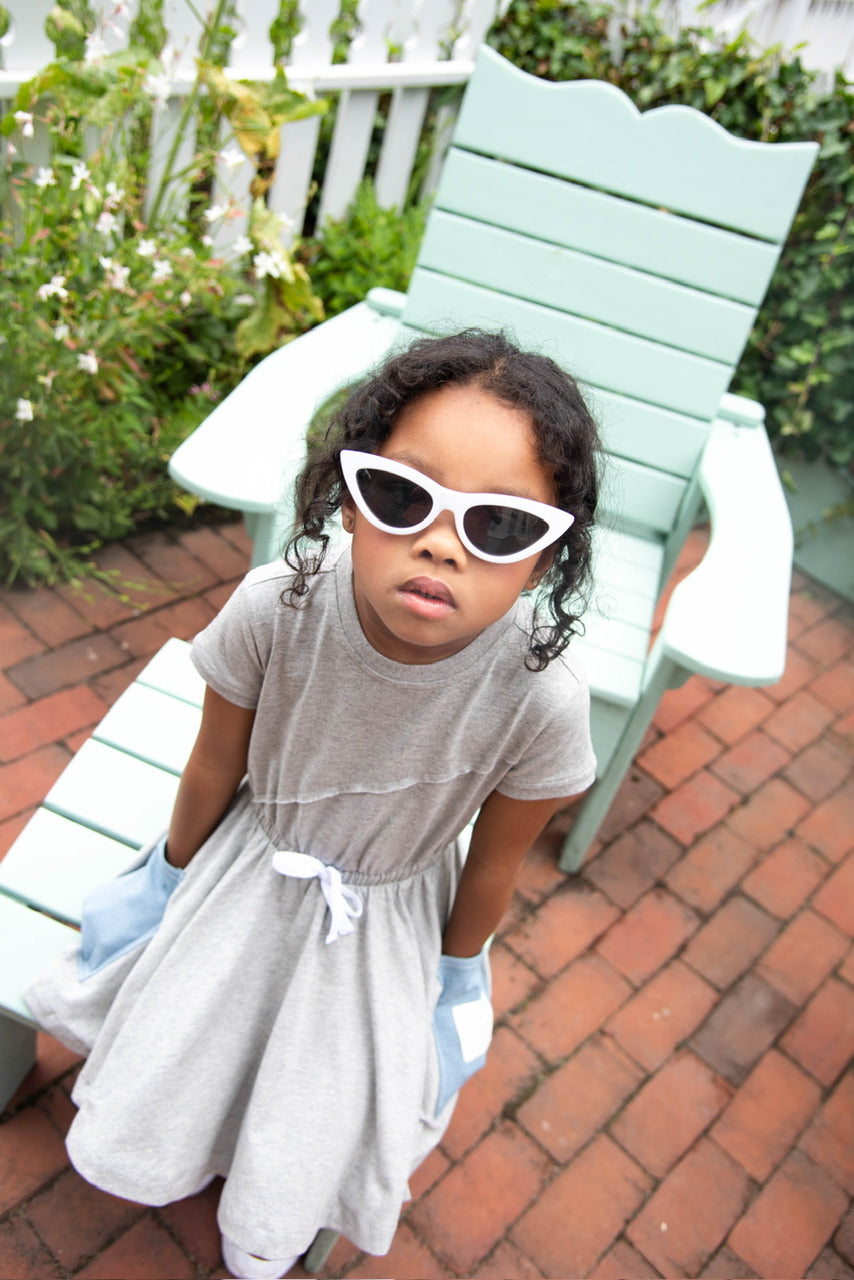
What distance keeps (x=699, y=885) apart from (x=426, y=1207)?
43.7 inches

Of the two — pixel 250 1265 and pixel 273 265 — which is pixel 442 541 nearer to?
pixel 250 1265

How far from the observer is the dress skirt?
1.36 metres

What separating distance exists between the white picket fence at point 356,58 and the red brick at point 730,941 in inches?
89.7

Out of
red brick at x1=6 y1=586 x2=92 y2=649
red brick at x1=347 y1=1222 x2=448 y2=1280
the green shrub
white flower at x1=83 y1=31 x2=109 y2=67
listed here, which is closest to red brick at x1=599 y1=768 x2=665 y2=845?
red brick at x1=347 y1=1222 x2=448 y2=1280

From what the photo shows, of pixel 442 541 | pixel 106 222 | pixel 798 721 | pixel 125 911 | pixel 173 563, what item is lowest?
pixel 798 721

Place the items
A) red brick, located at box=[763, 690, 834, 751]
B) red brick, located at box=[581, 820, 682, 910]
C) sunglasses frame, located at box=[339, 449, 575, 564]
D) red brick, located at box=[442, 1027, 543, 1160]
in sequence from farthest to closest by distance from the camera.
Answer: red brick, located at box=[763, 690, 834, 751]
red brick, located at box=[581, 820, 682, 910]
red brick, located at box=[442, 1027, 543, 1160]
sunglasses frame, located at box=[339, 449, 575, 564]

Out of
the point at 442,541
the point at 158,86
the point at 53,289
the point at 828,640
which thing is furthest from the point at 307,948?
the point at 828,640

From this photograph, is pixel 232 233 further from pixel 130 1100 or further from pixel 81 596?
pixel 130 1100

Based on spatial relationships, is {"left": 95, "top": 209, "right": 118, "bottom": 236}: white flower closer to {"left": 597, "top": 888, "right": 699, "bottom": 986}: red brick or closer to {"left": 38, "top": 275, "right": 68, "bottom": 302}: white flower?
{"left": 38, "top": 275, "right": 68, "bottom": 302}: white flower

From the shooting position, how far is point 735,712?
3.21 meters

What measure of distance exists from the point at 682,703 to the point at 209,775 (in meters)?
2.05

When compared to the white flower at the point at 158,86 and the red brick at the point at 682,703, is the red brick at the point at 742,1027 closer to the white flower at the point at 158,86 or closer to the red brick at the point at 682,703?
the red brick at the point at 682,703

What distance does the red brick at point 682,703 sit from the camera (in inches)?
121

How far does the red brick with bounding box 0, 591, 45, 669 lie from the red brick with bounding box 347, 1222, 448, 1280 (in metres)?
1.55
